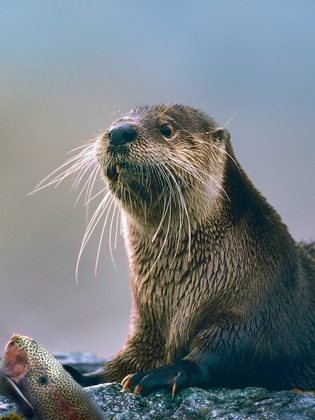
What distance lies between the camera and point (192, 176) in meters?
3.64

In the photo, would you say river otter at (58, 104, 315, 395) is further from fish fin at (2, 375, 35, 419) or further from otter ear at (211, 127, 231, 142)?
fish fin at (2, 375, 35, 419)

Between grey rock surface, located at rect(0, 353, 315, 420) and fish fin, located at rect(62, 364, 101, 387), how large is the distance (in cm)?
41

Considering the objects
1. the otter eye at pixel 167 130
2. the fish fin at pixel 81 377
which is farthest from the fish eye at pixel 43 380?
the otter eye at pixel 167 130

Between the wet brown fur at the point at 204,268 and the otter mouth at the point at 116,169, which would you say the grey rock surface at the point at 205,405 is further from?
the otter mouth at the point at 116,169

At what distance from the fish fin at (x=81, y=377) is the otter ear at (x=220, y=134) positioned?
4.11ft

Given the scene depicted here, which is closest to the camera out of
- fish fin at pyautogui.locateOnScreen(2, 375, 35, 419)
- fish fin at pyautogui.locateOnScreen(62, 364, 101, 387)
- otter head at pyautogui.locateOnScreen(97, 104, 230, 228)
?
fish fin at pyautogui.locateOnScreen(2, 375, 35, 419)

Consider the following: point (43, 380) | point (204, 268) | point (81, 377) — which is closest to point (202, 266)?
point (204, 268)

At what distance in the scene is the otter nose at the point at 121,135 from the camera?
3.45m

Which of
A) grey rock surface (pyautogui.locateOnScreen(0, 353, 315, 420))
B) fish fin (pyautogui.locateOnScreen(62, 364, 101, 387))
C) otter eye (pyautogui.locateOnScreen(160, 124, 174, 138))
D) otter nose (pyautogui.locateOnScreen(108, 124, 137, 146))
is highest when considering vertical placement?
otter eye (pyautogui.locateOnScreen(160, 124, 174, 138))

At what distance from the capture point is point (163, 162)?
3.51 m

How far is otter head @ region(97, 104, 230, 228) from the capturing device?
346cm

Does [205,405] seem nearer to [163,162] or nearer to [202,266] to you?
[202,266]

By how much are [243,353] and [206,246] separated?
1.66ft

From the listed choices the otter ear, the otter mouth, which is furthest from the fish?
the otter ear
